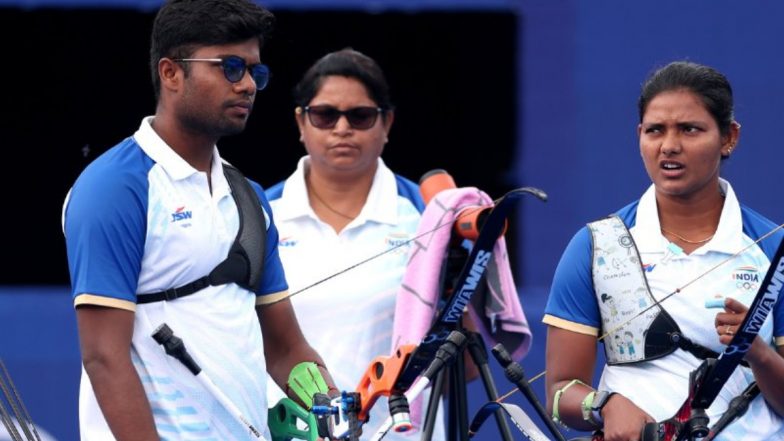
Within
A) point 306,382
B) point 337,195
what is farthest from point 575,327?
point 337,195

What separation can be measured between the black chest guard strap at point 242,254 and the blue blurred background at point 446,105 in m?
2.80

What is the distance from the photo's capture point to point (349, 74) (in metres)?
4.94

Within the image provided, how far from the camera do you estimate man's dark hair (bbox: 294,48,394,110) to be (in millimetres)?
4938

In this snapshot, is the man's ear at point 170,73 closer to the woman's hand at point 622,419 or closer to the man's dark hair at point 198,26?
the man's dark hair at point 198,26

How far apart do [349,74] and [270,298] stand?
1.29m

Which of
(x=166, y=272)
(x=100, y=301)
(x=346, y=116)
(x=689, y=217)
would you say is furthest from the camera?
(x=346, y=116)

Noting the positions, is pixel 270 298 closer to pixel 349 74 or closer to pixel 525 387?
pixel 525 387

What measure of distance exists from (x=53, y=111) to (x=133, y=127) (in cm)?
48

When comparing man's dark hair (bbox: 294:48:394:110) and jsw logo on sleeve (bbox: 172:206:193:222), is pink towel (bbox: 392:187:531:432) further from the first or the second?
jsw logo on sleeve (bbox: 172:206:193:222)

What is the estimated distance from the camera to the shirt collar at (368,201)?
191 inches

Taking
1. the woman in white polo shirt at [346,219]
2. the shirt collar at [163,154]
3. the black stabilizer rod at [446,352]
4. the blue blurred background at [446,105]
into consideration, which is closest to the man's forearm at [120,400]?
the shirt collar at [163,154]

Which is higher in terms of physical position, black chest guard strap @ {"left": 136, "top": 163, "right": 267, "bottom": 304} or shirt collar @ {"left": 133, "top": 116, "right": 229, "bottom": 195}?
shirt collar @ {"left": 133, "top": 116, "right": 229, "bottom": 195}

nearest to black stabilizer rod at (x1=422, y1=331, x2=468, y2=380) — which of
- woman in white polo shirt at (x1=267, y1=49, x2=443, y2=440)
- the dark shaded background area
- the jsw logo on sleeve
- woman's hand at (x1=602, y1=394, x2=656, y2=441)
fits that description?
woman's hand at (x1=602, y1=394, x2=656, y2=441)

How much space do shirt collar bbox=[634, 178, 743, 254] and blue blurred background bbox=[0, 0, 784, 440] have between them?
235 cm
